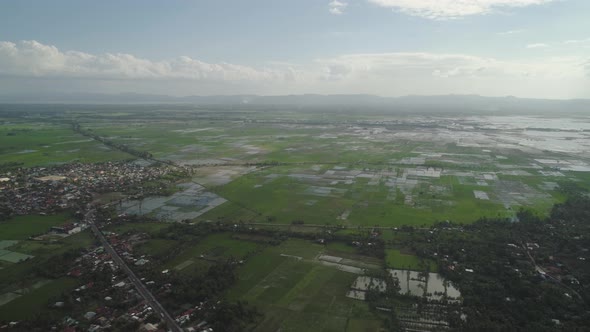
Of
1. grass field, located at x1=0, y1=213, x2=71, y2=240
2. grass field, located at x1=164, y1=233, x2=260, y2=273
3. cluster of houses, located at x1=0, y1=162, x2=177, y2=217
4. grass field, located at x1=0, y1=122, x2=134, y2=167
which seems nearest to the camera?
grass field, located at x1=164, y1=233, x2=260, y2=273

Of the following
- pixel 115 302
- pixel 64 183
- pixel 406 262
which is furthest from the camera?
pixel 64 183

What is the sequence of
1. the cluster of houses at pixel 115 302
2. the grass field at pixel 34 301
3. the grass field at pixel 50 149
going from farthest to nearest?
1. the grass field at pixel 50 149
2. the grass field at pixel 34 301
3. the cluster of houses at pixel 115 302

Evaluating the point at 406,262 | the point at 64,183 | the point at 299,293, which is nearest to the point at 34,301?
the point at 299,293

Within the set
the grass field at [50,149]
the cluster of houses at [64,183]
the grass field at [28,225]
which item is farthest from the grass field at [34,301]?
the grass field at [50,149]

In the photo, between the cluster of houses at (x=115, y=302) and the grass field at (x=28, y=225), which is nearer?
the cluster of houses at (x=115, y=302)

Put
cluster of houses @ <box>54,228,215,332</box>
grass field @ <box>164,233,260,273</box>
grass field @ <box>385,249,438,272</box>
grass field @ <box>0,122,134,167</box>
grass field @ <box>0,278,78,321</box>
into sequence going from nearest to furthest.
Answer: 1. cluster of houses @ <box>54,228,215,332</box>
2. grass field @ <box>0,278,78,321</box>
3. grass field @ <box>385,249,438,272</box>
4. grass field @ <box>164,233,260,273</box>
5. grass field @ <box>0,122,134,167</box>

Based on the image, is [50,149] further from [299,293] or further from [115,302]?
[299,293]

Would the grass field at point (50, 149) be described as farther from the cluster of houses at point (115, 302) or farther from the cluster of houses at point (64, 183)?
the cluster of houses at point (115, 302)

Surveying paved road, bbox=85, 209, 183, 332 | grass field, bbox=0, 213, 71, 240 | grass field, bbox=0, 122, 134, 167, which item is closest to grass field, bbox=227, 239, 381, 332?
paved road, bbox=85, 209, 183, 332

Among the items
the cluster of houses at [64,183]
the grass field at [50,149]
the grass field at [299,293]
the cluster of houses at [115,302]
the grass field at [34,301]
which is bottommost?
the grass field at [34,301]

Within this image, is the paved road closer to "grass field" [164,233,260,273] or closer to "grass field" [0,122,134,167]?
"grass field" [164,233,260,273]
